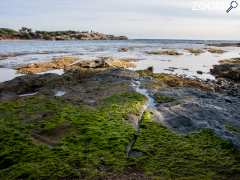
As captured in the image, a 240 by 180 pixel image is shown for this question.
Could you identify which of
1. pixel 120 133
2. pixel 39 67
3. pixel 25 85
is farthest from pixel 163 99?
pixel 39 67

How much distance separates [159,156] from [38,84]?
16.9 meters

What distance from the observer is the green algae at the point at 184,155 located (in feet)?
47.8

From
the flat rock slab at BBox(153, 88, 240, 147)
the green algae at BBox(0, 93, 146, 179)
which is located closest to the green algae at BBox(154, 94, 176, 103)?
the flat rock slab at BBox(153, 88, 240, 147)

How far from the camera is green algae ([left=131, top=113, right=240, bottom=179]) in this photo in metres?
14.6

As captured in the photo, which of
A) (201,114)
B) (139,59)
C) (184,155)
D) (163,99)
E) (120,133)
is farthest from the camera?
(139,59)

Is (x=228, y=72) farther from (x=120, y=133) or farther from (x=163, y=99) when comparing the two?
(x=120, y=133)

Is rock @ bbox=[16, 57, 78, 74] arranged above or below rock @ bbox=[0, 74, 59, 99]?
below

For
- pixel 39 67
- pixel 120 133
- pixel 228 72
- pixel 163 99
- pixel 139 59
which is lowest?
pixel 139 59

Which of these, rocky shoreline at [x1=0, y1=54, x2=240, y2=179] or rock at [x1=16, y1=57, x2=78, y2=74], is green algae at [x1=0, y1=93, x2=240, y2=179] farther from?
rock at [x1=16, y1=57, x2=78, y2=74]

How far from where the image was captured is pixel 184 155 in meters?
15.9

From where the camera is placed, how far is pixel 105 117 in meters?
20.2

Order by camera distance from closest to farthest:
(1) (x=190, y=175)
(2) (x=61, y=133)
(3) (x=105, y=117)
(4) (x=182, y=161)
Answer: (1) (x=190, y=175) < (4) (x=182, y=161) < (2) (x=61, y=133) < (3) (x=105, y=117)

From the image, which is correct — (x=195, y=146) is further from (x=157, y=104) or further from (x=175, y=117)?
(x=157, y=104)

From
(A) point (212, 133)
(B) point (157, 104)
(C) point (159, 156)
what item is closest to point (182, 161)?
(C) point (159, 156)
